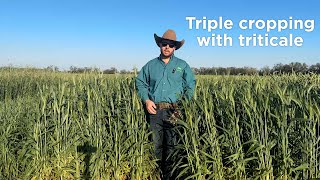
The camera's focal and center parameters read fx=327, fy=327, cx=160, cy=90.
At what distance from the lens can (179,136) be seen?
13.5 feet

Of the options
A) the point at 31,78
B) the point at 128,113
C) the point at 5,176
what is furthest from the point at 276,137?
the point at 31,78

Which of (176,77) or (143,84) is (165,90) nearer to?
(176,77)

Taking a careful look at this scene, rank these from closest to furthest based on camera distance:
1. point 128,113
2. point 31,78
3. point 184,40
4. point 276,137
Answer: point 276,137 → point 128,113 → point 184,40 → point 31,78

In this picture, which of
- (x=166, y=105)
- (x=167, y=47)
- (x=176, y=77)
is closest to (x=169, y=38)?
(x=167, y=47)

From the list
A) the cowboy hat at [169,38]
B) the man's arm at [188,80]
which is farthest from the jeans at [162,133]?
the cowboy hat at [169,38]

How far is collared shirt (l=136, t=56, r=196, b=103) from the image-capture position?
4.29 meters

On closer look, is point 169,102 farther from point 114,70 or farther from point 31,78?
point 31,78

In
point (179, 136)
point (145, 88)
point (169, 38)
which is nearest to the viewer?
point (179, 136)

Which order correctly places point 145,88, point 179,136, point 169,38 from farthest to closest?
point 145,88
point 169,38
point 179,136

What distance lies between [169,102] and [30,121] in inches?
71.8

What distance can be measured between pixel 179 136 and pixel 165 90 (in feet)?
2.06

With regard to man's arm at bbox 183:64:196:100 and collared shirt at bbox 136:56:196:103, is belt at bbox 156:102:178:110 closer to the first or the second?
collared shirt at bbox 136:56:196:103

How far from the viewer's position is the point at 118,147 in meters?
4.13

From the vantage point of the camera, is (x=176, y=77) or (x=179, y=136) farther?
(x=176, y=77)
